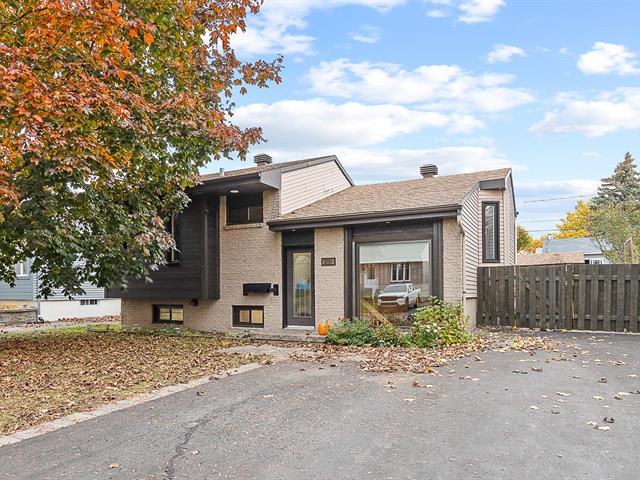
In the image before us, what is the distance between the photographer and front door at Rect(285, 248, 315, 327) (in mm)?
12750

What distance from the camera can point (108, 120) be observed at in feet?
26.9

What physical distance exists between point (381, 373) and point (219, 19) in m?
7.44

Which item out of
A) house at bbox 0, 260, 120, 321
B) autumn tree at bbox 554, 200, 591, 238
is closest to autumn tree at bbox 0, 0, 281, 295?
house at bbox 0, 260, 120, 321

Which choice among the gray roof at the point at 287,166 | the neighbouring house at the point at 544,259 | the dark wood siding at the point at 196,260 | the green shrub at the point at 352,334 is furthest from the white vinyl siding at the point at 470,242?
the neighbouring house at the point at 544,259

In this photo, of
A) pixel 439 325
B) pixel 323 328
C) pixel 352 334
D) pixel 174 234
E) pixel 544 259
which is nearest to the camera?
pixel 439 325

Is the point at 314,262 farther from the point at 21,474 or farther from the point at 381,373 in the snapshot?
the point at 21,474

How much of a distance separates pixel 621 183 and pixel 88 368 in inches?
2204

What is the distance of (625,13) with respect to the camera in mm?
12156

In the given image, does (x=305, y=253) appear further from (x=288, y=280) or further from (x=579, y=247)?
(x=579, y=247)

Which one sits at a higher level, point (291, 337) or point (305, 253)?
point (305, 253)

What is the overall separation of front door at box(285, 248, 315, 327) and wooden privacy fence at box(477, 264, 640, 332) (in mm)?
4863

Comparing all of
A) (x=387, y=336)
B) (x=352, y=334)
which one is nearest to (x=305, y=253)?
(x=352, y=334)

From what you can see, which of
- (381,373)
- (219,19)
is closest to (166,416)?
(381,373)

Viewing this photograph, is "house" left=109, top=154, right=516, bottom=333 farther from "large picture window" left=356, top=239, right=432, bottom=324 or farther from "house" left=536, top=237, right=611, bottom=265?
"house" left=536, top=237, right=611, bottom=265
